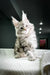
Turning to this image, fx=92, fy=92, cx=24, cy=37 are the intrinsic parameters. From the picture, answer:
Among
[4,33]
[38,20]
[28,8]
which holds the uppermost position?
[28,8]

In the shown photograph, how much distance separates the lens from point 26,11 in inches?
36.5

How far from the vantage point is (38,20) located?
3.06 ft

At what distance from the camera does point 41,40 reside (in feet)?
2.93

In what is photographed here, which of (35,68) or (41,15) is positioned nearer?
(35,68)

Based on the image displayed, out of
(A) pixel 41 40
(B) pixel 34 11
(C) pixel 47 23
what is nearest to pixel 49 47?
(A) pixel 41 40

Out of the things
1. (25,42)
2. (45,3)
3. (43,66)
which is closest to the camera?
(43,66)

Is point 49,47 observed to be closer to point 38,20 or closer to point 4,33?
point 38,20

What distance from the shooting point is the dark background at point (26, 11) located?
0.88 m

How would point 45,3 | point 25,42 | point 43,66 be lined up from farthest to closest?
1. point 45,3
2. point 25,42
3. point 43,66

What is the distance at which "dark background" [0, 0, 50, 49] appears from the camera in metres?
0.88

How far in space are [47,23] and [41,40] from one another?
0.59ft

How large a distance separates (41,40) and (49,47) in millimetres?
118

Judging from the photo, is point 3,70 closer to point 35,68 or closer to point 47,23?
point 35,68

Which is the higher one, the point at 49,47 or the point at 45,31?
the point at 45,31
